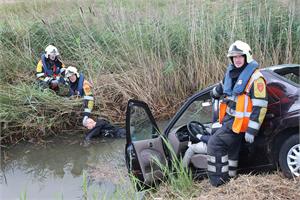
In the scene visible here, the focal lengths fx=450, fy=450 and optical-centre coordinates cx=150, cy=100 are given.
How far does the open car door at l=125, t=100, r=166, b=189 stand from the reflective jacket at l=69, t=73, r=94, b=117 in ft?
10.4

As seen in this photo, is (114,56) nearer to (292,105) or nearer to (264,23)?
(264,23)

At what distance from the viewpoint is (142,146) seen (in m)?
5.09

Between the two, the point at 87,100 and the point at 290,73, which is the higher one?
the point at 290,73

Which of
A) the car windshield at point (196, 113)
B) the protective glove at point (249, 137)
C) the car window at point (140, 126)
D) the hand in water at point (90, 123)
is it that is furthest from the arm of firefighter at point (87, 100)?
the protective glove at point (249, 137)

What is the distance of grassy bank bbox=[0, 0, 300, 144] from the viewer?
8.23m

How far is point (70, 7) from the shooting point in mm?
11273

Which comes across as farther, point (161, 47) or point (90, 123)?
point (161, 47)

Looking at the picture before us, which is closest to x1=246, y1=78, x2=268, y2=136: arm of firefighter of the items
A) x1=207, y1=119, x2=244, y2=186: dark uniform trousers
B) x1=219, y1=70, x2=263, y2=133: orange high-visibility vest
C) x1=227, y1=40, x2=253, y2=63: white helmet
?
x1=219, y1=70, x2=263, y2=133: orange high-visibility vest

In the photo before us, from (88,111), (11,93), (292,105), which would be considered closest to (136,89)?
(88,111)

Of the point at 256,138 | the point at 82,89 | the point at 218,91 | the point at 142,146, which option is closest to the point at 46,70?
the point at 82,89

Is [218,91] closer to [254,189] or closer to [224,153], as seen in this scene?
[224,153]

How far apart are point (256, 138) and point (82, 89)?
4.80 meters

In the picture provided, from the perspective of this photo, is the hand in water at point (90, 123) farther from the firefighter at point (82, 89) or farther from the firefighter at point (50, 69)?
the firefighter at point (50, 69)

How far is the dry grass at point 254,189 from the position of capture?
3.83m
